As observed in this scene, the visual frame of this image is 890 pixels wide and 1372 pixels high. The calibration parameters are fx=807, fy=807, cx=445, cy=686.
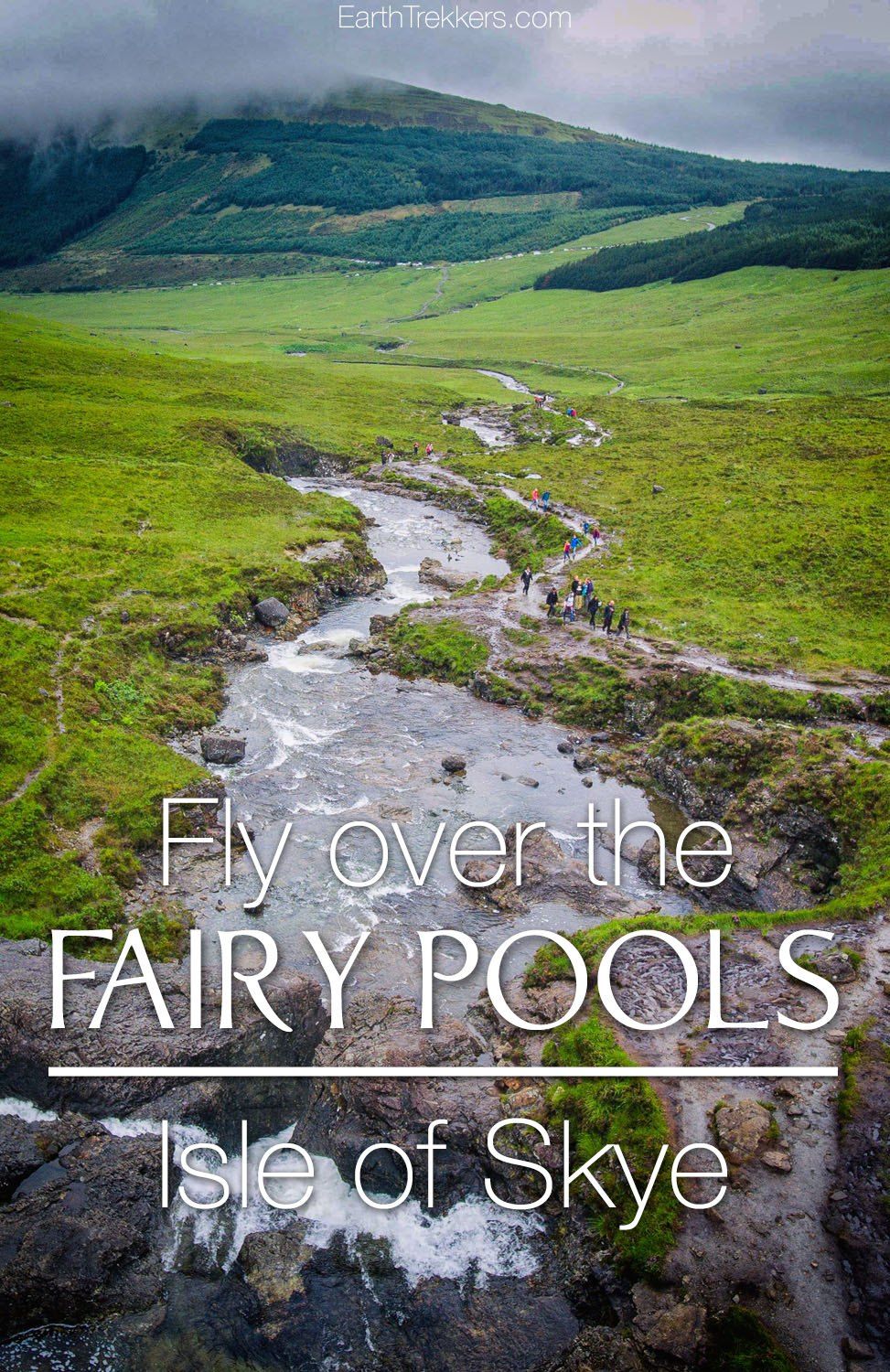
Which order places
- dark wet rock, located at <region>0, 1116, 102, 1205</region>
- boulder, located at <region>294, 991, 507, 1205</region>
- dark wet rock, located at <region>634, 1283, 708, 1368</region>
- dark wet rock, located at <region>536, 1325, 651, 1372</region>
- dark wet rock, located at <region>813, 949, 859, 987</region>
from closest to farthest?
1. dark wet rock, located at <region>634, 1283, 708, 1368</region>
2. dark wet rock, located at <region>536, 1325, 651, 1372</region>
3. dark wet rock, located at <region>0, 1116, 102, 1205</region>
4. boulder, located at <region>294, 991, 507, 1205</region>
5. dark wet rock, located at <region>813, 949, 859, 987</region>

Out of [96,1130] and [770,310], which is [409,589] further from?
[770,310]

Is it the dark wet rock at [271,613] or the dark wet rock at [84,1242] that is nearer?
the dark wet rock at [84,1242]

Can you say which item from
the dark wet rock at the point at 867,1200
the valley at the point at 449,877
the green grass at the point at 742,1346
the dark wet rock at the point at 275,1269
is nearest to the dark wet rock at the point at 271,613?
the valley at the point at 449,877

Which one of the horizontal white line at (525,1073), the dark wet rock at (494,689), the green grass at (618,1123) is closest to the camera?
the green grass at (618,1123)

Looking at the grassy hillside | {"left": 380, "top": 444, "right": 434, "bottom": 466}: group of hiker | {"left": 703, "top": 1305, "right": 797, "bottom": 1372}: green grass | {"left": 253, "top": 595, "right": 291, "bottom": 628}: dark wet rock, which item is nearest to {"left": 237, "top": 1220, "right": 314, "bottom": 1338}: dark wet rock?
{"left": 703, "top": 1305, "right": 797, "bottom": 1372}: green grass

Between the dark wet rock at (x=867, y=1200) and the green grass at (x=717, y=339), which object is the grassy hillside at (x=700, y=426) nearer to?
the green grass at (x=717, y=339)

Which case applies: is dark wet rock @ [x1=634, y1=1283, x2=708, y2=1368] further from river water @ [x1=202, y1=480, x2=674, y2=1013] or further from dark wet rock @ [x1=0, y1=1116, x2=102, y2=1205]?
dark wet rock @ [x1=0, y1=1116, x2=102, y2=1205]

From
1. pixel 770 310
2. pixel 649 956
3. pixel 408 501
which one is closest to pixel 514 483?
pixel 408 501
